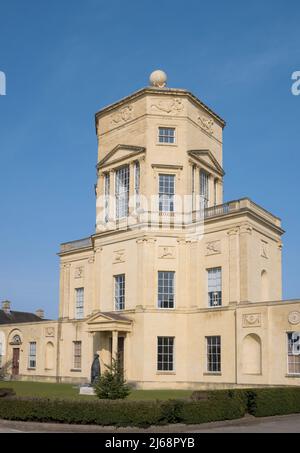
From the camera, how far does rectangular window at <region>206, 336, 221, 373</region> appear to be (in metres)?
34.9

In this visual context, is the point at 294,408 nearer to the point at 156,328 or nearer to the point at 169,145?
the point at 156,328

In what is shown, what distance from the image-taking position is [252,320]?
108 feet

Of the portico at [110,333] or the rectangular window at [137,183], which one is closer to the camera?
the portico at [110,333]

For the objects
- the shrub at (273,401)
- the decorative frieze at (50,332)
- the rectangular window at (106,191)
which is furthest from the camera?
the decorative frieze at (50,332)

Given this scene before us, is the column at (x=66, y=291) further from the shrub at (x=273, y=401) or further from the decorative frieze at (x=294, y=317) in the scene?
the shrub at (x=273, y=401)

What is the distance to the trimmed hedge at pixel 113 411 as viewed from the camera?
58.3 feet

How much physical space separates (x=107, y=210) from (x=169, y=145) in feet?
21.8

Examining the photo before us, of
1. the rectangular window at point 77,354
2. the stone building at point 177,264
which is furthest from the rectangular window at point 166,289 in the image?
the rectangular window at point 77,354

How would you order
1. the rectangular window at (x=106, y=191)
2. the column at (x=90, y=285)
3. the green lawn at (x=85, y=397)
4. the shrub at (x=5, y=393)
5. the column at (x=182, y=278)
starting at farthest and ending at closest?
1. the column at (x=90, y=285)
2. the rectangular window at (x=106, y=191)
3. the column at (x=182, y=278)
4. the green lawn at (x=85, y=397)
5. the shrub at (x=5, y=393)

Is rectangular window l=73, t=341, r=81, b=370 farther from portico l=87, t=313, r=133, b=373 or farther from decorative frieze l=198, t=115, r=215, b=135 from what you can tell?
decorative frieze l=198, t=115, r=215, b=135

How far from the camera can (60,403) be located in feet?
60.4

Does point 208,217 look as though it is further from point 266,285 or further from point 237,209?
point 266,285

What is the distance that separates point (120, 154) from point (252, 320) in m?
15.5

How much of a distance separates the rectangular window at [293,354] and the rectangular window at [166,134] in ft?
50.7
